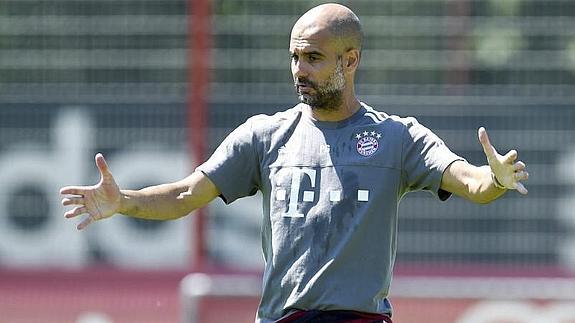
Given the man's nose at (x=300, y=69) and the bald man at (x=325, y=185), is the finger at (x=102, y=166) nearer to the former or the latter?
the bald man at (x=325, y=185)

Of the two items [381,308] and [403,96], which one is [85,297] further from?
[381,308]

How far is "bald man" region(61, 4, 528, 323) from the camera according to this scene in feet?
17.7

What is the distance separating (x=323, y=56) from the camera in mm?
5500

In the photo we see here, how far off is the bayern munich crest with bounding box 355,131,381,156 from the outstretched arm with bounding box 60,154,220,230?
57 cm

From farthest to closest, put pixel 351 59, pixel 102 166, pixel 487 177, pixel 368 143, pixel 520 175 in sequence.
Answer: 1. pixel 351 59
2. pixel 368 143
3. pixel 102 166
4. pixel 487 177
5. pixel 520 175

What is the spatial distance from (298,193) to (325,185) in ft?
0.32

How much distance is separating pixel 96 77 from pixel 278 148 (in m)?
5.16

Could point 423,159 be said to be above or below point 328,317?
above

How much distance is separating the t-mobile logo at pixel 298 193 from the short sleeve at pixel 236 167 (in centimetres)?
18

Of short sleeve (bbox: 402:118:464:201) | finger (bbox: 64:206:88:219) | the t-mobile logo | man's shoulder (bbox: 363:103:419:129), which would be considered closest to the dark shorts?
the t-mobile logo

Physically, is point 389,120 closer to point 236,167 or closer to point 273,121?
point 273,121

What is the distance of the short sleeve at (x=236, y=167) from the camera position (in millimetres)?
5633

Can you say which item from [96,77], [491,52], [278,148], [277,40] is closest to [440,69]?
[491,52]

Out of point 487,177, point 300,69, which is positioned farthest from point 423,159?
point 300,69
